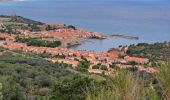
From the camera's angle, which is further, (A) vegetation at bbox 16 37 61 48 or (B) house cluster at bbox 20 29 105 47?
(B) house cluster at bbox 20 29 105 47

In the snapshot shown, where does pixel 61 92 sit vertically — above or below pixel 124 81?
below

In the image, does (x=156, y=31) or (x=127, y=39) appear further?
(x=156, y=31)

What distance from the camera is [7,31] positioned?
7025cm

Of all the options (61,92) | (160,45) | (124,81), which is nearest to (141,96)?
(124,81)

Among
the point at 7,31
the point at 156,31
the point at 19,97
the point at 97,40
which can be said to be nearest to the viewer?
the point at 19,97

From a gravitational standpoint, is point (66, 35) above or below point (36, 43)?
above

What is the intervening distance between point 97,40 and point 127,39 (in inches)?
201

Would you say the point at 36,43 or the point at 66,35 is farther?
the point at 66,35

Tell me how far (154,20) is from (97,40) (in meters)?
36.4

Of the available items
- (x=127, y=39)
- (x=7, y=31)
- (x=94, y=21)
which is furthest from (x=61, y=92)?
(x=94, y=21)

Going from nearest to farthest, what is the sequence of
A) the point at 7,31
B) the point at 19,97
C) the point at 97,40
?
the point at 19,97
the point at 7,31
the point at 97,40

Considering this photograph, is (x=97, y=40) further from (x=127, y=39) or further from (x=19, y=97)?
(x=19, y=97)

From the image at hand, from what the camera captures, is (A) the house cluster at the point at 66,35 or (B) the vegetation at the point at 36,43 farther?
(A) the house cluster at the point at 66,35

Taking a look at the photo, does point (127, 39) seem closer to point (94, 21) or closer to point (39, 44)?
point (39, 44)
